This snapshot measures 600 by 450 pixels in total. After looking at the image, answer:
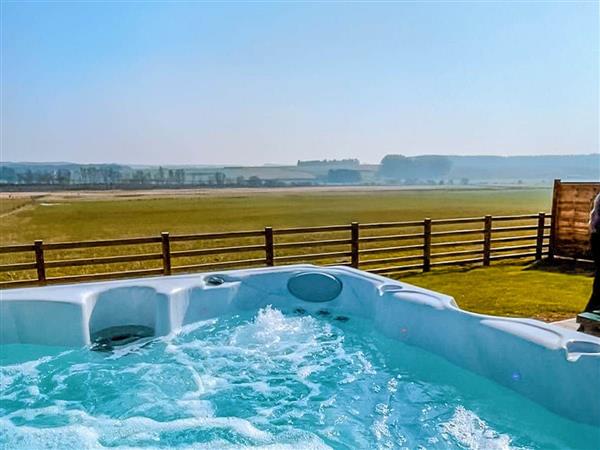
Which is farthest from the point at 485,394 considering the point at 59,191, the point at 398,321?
the point at 59,191

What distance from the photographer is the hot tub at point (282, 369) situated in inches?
101

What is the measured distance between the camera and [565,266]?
778cm

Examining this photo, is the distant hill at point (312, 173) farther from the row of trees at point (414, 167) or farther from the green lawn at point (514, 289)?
the green lawn at point (514, 289)

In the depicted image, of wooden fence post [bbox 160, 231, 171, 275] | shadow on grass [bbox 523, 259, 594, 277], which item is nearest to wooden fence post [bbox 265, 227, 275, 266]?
wooden fence post [bbox 160, 231, 171, 275]

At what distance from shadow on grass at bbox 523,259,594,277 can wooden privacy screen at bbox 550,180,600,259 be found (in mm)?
179

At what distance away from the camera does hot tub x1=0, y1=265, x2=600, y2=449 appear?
8.41 ft

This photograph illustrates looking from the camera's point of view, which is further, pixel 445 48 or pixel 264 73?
pixel 264 73

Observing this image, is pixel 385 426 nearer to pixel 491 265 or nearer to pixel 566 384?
pixel 566 384

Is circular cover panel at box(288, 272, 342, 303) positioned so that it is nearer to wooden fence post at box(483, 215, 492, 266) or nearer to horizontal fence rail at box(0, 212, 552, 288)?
horizontal fence rail at box(0, 212, 552, 288)

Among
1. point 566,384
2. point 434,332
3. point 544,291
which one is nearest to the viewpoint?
point 566,384

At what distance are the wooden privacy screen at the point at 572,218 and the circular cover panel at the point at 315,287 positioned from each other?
5670mm

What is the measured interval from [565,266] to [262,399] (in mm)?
7027

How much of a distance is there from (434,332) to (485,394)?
2.26ft

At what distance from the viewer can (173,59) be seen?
31.3 feet
